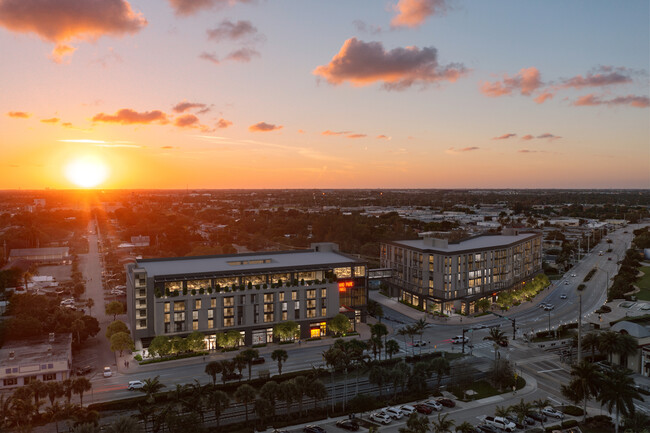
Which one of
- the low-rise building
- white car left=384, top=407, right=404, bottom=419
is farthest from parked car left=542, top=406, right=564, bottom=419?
the low-rise building

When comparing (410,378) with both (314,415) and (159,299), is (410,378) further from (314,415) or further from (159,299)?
(159,299)

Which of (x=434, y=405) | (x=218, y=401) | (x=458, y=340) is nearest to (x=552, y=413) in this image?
(x=434, y=405)

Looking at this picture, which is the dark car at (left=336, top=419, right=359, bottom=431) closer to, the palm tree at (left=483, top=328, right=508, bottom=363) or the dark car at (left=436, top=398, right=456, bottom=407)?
the dark car at (left=436, top=398, right=456, bottom=407)

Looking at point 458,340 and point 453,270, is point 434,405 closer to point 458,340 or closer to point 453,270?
point 458,340

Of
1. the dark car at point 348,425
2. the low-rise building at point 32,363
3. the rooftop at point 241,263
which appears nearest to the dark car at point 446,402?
the dark car at point 348,425

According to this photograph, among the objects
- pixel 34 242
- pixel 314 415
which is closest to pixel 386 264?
pixel 314 415
